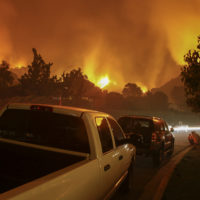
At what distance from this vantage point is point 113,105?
67.4 metres

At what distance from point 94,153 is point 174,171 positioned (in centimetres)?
599

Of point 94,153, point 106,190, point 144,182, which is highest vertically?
point 94,153

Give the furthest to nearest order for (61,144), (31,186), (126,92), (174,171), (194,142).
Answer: (126,92) → (194,142) → (174,171) → (61,144) → (31,186)

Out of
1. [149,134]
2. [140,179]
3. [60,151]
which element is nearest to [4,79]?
[149,134]

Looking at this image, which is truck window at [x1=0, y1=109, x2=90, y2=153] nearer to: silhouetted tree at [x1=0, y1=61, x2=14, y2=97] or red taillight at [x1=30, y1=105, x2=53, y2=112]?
red taillight at [x1=30, y1=105, x2=53, y2=112]

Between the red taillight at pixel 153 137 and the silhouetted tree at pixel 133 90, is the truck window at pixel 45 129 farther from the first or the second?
the silhouetted tree at pixel 133 90

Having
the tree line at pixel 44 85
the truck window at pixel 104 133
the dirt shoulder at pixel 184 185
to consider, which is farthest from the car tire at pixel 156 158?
the tree line at pixel 44 85

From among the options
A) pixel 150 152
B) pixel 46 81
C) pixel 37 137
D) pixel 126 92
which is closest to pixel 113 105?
pixel 46 81

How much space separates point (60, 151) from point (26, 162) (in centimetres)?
46

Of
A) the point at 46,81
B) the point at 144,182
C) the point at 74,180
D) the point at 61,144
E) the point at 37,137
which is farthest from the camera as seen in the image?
the point at 46,81

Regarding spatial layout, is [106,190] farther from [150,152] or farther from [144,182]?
[150,152]

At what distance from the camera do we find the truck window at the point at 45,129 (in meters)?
3.60

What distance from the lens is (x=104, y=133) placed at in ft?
13.4

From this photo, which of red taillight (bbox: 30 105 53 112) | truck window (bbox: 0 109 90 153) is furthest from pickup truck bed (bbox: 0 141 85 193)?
red taillight (bbox: 30 105 53 112)
